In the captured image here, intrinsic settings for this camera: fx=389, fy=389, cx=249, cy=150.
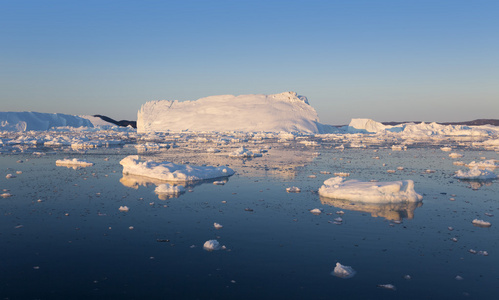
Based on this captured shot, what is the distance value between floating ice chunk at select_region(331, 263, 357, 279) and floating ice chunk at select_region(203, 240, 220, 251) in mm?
2109

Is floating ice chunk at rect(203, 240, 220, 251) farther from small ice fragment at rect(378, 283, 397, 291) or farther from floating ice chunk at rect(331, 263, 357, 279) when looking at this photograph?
small ice fragment at rect(378, 283, 397, 291)

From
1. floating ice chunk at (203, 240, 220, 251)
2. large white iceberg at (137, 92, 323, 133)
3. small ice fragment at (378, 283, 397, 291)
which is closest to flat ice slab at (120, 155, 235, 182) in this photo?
floating ice chunk at (203, 240, 220, 251)

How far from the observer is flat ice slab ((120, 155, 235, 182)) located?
1398 cm

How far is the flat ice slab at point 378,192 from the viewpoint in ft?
34.3

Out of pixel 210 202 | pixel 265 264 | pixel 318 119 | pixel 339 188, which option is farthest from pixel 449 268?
pixel 318 119

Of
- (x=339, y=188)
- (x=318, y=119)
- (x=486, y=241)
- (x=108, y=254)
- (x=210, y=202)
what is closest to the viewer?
(x=108, y=254)

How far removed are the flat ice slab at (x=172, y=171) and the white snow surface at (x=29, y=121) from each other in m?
73.4

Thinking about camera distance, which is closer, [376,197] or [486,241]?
[486,241]

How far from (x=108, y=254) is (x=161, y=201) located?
12.8 feet

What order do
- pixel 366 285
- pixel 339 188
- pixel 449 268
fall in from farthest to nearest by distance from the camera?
pixel 339 188, pixel 449 268, pixel 366 285

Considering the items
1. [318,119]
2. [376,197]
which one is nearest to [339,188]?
[376,197]

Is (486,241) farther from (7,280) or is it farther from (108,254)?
(7,280)

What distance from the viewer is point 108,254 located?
6543 mm

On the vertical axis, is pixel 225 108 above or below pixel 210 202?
above
